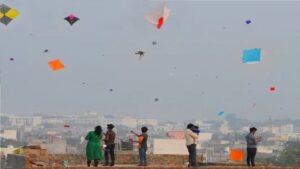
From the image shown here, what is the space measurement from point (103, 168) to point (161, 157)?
39.3 ft

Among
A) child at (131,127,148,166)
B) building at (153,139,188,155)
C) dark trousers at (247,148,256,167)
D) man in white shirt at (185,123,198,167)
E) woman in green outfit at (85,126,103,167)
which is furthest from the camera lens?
building at (153,139,188,155)

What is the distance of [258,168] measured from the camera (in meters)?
24.6

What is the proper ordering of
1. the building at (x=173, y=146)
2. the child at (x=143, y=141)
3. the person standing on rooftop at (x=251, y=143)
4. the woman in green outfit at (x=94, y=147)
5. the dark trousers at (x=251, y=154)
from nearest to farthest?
the woman in green outfit at (x=94, y=147)
the child at (x=143, y=141)
the person standing on rooftop at (x=251, y=143)
the dark trousers at (x=251, y=154)
the building at (x=173, y=146)

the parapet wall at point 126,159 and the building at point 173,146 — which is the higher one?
the building at point 173,146

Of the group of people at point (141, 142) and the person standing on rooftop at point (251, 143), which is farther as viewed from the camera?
the person standing on rooftop at point (251, 143)

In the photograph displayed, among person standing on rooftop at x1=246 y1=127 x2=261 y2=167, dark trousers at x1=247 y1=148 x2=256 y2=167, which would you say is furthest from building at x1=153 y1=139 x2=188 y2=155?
person standing on rooftop at x1=246 y1=127 x2=261 y2=167

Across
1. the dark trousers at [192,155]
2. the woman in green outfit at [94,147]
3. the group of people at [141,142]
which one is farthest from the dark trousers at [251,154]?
the woman in green outfit at [94,147]

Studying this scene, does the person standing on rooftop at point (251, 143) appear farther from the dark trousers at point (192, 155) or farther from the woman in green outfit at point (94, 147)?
the woman in green outfit at point (94, 147)

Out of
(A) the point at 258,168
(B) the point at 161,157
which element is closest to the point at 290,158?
(B) the point at 161,157

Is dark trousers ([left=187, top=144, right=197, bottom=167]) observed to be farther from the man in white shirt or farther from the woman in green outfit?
the woman in green outfit

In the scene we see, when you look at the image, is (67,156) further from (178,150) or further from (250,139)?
(178,150)

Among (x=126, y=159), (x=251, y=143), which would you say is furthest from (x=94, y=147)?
(x=126, y=159)

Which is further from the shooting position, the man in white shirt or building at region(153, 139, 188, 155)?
building at region(153, 139, 188, 155)

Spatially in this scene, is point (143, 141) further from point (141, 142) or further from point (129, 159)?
point (129, 159)
